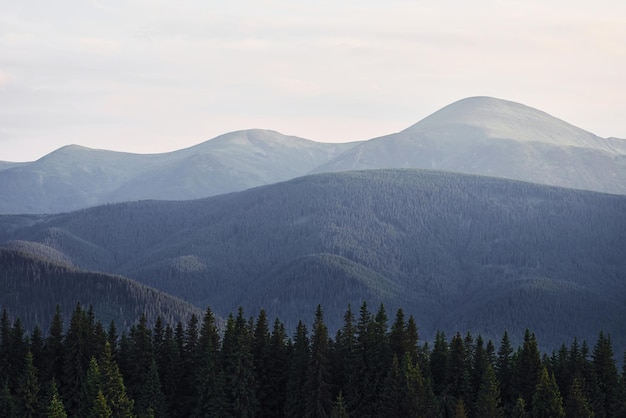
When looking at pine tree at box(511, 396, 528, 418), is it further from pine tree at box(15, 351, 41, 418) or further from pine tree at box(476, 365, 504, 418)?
pine tree at box(15, 351, 41, 418)

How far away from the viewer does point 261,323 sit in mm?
129750

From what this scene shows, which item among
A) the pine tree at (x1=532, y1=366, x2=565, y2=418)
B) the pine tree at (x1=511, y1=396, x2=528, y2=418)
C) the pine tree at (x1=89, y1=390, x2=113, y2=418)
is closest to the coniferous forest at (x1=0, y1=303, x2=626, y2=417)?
the pine tree at (x1=532, y1=366, x2=565, y2=418)

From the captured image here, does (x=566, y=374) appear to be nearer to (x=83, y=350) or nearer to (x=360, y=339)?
(x=360, y=339)

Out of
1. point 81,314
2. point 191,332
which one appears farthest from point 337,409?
point 81,314

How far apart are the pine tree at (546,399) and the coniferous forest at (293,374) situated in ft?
0.39

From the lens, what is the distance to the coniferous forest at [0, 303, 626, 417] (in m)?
108

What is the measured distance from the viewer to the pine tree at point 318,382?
381 feet

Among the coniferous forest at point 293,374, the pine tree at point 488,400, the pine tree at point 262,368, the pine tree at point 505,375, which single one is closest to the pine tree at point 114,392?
the coniferous forest at point 293,374

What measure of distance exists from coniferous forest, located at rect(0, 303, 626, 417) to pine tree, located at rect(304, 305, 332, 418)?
14 cm

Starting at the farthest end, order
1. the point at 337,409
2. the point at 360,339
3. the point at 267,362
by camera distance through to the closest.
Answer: the point at 267,362, the point at 360,339, the point at 337,409

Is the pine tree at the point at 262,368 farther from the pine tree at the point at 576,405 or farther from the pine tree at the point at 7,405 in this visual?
the pine tree at the point at 576,405

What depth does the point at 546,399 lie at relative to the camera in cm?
10450

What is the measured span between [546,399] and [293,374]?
110 ft

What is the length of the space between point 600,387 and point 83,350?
68181 mm
